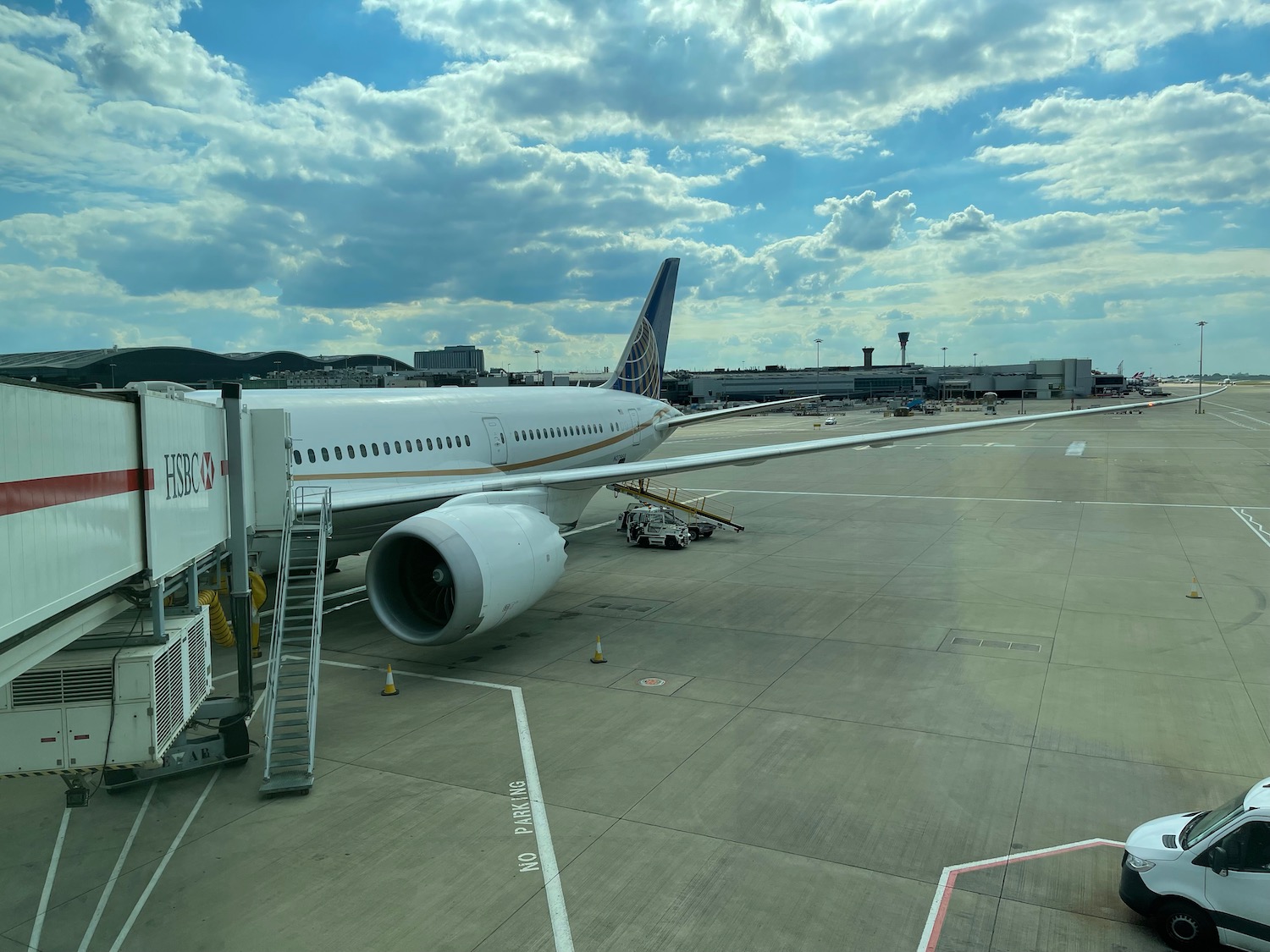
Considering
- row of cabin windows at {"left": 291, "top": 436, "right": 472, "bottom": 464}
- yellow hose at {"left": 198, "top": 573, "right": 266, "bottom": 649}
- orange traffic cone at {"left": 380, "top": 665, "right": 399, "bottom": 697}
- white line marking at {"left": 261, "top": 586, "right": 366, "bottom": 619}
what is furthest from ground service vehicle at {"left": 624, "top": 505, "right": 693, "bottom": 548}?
orange traffic cone at {"left": 380, "top": 665, "right": 399, "bottom": 697}

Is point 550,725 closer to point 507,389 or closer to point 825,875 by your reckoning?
point 825,875

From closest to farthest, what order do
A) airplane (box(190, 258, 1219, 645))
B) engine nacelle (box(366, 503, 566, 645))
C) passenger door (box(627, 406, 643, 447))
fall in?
engine nacelle (box(366, 503, 566, 645)) → airplane (box(190, 258, 1219, 645)) → passenger door (box(627, 406, 643, 447))

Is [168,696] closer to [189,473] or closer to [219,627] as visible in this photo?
[189,473]

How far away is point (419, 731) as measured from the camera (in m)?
11.6

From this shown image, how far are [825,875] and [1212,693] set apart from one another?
7.94 metres

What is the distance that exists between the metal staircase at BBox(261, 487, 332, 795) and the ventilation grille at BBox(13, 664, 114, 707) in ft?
10.7

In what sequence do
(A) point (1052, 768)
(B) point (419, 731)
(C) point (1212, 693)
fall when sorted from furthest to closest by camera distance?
(C) point (1212, 693), (B) point (419, 731), (A) point (1052, 768)

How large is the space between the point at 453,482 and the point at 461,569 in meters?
5.12

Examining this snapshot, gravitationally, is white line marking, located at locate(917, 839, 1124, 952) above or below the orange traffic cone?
above

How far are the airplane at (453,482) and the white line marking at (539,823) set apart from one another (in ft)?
3.32

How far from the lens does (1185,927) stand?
679 cm

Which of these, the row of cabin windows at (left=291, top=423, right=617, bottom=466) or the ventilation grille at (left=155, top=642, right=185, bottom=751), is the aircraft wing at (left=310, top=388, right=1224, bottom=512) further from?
the ventilation grille at (left=155, top=642, right=185, bottom=751)

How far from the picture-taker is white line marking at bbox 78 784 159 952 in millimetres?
7223

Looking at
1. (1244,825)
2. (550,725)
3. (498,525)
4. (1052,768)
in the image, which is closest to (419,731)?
(550,725)
